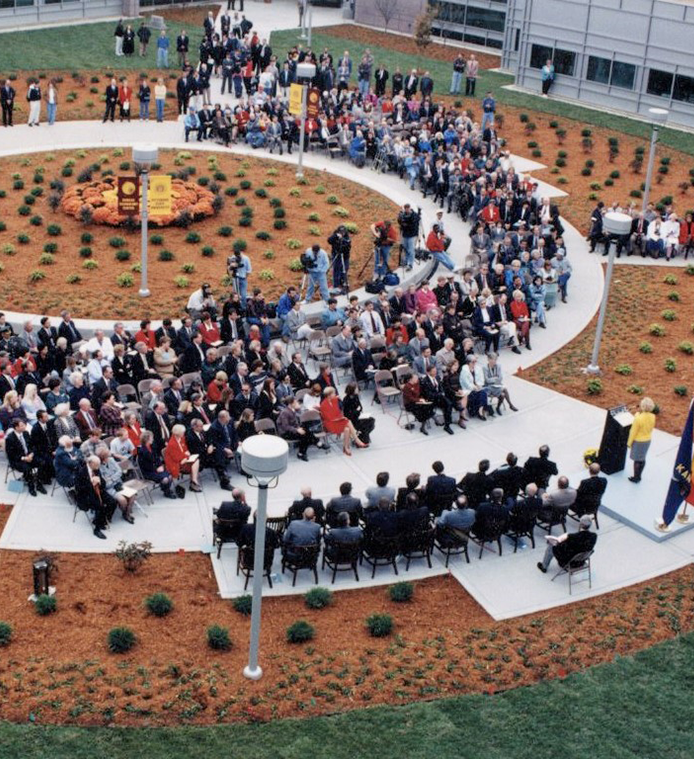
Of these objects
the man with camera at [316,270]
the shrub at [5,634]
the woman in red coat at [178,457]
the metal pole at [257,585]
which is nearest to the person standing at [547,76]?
the man with camera at [316,270]

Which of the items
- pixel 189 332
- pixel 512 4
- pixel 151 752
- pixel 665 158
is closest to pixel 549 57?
pixel 512 4

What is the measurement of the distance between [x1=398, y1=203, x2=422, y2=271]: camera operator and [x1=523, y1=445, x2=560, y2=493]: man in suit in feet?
33.8

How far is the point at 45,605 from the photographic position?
47.3 feet

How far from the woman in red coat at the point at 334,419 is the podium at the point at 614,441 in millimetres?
4239

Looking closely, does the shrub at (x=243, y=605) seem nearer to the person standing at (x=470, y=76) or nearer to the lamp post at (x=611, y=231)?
the lamp post at (x=611, y=231)

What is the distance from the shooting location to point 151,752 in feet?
39.2

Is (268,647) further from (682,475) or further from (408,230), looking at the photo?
(408,230)

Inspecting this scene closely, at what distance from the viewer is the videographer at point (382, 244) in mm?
25766

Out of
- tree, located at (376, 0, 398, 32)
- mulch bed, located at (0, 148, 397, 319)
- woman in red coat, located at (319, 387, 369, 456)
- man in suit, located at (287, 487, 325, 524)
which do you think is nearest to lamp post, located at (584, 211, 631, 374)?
mulch bed, located at (0, 148, 397, 319)

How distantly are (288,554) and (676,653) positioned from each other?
5258 millimetres

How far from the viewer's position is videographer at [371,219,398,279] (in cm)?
2577

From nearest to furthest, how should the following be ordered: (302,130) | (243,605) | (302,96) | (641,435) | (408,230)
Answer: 1. (243,605)
2. (641,435)
3. (408,230)
4. (302,96)
5. (302,130)

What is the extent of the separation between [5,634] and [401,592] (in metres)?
5.16

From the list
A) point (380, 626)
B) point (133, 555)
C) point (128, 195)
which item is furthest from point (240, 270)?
point (380, 626)
